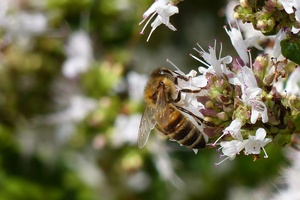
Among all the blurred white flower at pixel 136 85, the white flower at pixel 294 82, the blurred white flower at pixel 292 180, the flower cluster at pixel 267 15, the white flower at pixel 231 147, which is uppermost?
the blurred white flower at pixel 136 85

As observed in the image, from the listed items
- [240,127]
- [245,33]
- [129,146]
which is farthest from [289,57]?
[129,146]

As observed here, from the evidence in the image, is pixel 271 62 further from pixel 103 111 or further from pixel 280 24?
pixel 103 111

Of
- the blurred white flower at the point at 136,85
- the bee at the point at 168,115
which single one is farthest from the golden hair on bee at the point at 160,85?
the blurred white flower at the point at 136,85

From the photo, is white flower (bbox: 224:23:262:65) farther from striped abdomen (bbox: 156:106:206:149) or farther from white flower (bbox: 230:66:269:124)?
striped abdomen (bbox: 156:106:206:149)

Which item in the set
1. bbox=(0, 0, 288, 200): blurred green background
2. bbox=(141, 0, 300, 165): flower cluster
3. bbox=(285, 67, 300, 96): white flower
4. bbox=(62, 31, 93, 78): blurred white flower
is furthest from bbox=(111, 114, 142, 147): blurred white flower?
bbox=(141, 0, 300, 165): flower cluster

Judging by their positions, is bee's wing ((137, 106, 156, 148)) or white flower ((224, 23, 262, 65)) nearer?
white flower ((224, 23, 262, 65))

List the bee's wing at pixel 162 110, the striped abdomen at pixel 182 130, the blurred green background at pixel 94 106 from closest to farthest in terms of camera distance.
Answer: the striped abdomen at pixel 182 130 → the bee's wing at pixel 162 110 → the blurred green background at pixel 94 106

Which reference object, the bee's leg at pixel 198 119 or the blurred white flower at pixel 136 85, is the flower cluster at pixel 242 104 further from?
the blurred white flower at pixel 136 85
